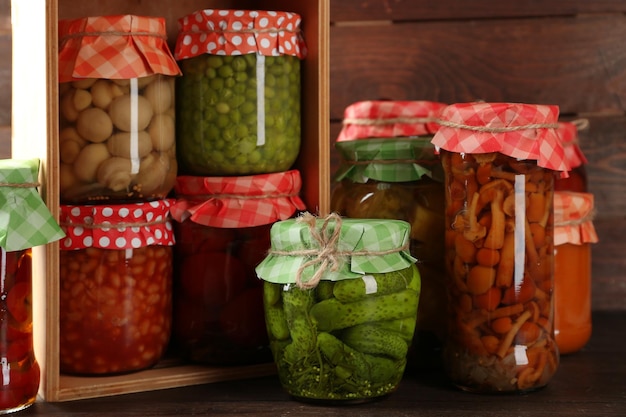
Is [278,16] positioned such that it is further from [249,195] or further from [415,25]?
[415,25]

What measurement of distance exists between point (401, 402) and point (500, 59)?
72 cm

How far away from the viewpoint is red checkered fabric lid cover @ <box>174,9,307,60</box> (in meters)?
1.12

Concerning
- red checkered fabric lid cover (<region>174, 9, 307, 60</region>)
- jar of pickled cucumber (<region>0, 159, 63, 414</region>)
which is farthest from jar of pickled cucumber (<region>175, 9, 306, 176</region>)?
jar of pickled cucumber (<region>0, 159, 63, 414</region>)

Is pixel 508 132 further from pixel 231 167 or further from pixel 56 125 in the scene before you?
pixel 56 125

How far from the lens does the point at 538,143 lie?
3.42 feet

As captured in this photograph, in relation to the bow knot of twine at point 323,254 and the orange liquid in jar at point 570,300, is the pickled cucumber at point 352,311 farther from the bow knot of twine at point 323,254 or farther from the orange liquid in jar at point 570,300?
the orange liquid in jar at point 570,300

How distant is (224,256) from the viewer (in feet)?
3.82

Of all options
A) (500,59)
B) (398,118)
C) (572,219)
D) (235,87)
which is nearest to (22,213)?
(235,87)

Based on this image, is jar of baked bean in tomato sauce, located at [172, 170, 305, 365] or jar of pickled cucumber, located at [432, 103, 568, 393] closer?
jar of pickled cucumber, located at [432, 103, 568, 393]

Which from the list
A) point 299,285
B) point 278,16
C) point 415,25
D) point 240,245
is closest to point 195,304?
point 240,245

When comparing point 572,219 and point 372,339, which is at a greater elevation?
point 572,219

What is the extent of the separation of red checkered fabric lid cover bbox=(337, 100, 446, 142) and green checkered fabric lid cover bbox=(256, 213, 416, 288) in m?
0.39

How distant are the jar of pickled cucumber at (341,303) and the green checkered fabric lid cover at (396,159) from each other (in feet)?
0.45

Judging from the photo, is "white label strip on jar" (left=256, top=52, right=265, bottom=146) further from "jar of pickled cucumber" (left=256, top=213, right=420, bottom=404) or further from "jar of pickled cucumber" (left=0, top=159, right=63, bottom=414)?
"jar of pickled cucumber" (left=0, top=159, right=63, bottom=414)
